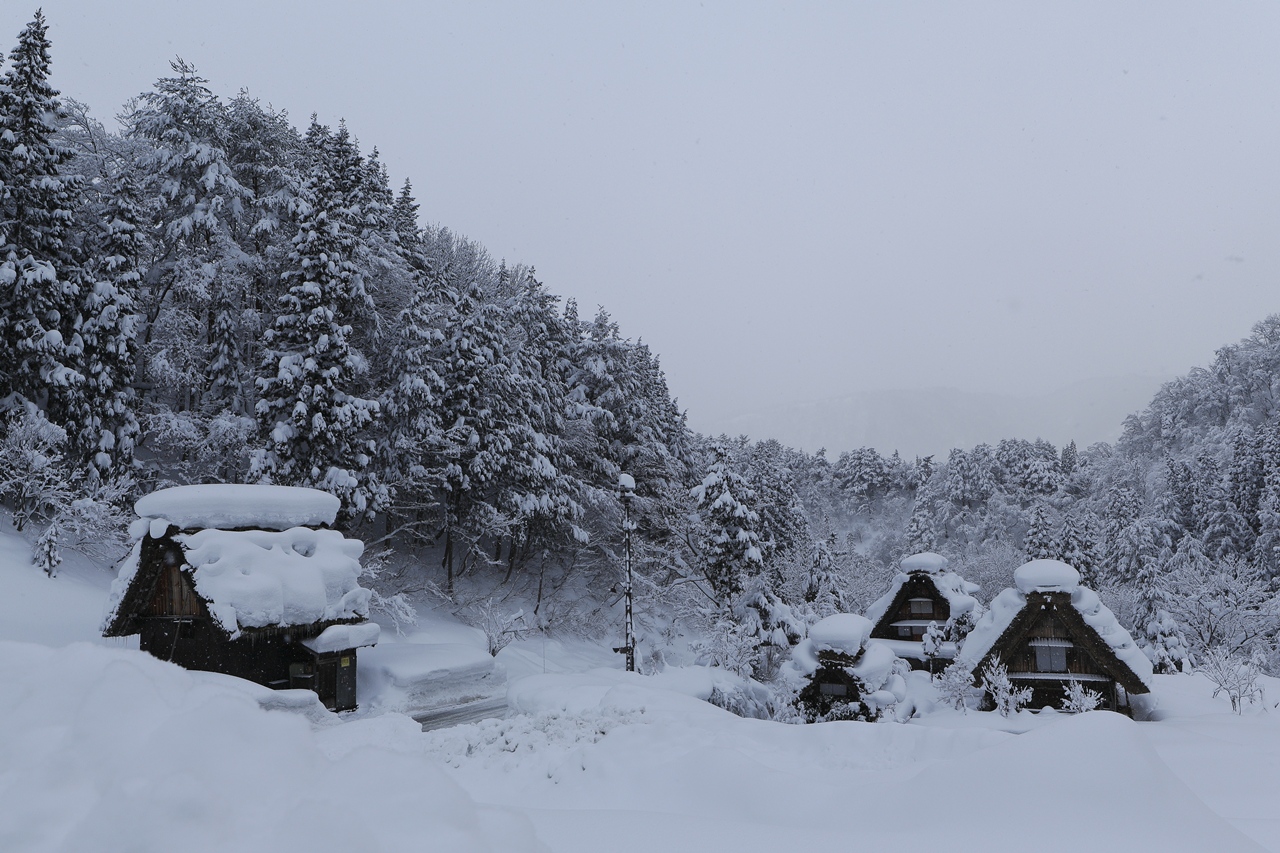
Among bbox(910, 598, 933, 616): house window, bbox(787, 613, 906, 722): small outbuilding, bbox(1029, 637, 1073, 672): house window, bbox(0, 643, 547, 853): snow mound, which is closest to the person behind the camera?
bbox(0, 643, 547, 853): snow mound

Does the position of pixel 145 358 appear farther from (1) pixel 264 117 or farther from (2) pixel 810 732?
(2) pixel 810 732

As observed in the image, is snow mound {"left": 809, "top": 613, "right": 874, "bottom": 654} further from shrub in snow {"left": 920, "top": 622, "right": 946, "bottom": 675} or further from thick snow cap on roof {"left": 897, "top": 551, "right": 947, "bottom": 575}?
thick snow cap on roof {"left": 897, "top": 551, "right": 947, "bottom": 575}

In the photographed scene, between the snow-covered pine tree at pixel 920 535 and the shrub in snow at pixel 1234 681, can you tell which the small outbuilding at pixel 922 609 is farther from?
the snow-covered pine tree at pixel 920 535

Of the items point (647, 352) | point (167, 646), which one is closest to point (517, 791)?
point (167, 646)

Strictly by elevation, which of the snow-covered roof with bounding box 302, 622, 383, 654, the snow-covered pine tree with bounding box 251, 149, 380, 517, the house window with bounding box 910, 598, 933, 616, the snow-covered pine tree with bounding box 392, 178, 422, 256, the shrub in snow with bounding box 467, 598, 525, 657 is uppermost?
the snow-covered pine tree with bounding box 392, 178, 422, 256

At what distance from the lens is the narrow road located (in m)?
19.1

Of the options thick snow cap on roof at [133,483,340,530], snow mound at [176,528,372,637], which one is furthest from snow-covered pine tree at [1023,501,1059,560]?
thick snow cap on roof at [133,483,340,530]

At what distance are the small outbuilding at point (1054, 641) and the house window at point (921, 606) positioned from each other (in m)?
9.31

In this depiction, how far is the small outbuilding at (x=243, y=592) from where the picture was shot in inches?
723

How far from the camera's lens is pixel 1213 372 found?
243 ft

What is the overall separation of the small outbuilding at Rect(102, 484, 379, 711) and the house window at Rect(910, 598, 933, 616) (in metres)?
24.5

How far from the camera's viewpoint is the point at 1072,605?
23031 millimetres

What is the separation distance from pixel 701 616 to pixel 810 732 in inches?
801

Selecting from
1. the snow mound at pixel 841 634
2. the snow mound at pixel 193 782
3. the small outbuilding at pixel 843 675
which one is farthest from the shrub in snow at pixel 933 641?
the snow mound at pixel 193 782
